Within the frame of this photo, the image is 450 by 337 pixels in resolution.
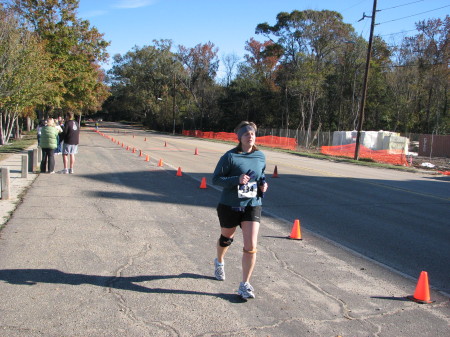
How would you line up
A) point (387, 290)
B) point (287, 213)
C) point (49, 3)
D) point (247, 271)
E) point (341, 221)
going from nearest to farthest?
point (247, 271), point (387, 290), point (341, 221), point (287, 213), point (49, 3)

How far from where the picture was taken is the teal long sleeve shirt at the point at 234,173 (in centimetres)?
415

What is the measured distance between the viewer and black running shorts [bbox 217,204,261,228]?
4.18 meters

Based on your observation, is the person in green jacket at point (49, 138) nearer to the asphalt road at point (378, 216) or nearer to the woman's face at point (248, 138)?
the asphalt road at point (378, 216)

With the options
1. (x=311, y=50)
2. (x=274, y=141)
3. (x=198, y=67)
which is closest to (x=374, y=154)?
(x=274, y=141)

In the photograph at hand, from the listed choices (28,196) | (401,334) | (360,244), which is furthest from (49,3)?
(401,334)

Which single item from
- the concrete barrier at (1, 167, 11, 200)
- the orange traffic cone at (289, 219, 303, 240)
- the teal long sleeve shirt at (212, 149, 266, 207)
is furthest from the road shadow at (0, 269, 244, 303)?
the concrete barrier at (1, 167, 11, 200)

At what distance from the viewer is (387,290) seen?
4727 millimetres

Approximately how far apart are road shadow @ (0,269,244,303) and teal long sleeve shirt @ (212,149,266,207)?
0.99 metres

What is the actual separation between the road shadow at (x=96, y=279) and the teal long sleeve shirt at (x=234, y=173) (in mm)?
991

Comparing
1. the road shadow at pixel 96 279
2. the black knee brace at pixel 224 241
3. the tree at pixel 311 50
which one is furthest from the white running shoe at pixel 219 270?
Answer: the tree at pixel 311 50

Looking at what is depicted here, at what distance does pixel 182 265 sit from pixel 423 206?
744 centimetres

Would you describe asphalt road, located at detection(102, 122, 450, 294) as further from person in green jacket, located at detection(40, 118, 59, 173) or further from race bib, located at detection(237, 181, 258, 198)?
person in green jacket, located at detection(40, 118, 59, 173)

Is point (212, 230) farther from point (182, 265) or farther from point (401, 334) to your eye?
point (401, 334)

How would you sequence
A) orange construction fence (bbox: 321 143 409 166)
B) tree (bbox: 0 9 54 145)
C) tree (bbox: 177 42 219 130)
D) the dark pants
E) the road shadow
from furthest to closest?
tree (bbox: 177 42 219 130)
orange construction fence (bbox: 321 143 409 166)
tree (bbox: 0 9 54 145)
the dark pants
the road shadow
